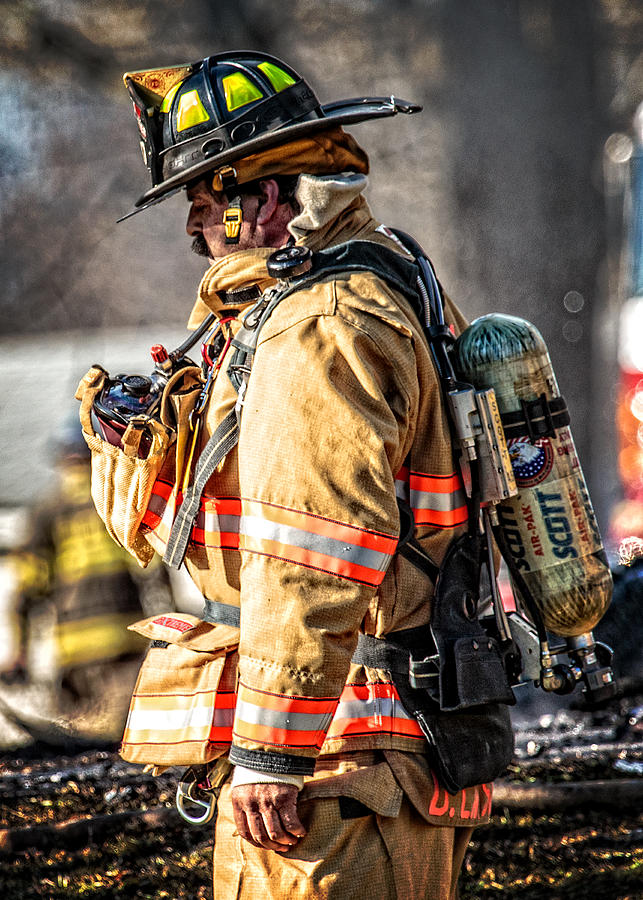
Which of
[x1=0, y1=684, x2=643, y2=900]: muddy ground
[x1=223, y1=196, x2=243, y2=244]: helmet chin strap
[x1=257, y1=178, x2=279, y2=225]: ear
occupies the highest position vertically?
[x1=257, y1=178, x2=279, y2=225]: ear

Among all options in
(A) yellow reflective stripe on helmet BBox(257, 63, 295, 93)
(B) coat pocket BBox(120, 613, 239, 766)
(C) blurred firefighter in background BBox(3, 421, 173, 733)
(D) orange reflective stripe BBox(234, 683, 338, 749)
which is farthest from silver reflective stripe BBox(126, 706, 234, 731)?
(C) blurred firefighter in background BBox(3, 421, 173, 733)

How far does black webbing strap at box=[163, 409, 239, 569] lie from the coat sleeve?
185 mm

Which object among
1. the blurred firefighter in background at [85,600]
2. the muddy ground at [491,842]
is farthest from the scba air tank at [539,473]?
the blurred firefighter in background at [85,600]

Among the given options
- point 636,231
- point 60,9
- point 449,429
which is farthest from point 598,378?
point 449,429

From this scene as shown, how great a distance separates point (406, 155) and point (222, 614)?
6460 millimetres

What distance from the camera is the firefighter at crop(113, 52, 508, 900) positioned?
1.95 metres

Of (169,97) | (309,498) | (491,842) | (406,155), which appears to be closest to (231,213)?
(169,97)

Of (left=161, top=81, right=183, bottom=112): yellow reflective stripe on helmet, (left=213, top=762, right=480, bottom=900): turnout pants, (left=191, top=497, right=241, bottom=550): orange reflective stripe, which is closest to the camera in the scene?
(left=213, top=762, right=480, bottom=900): turnout pants

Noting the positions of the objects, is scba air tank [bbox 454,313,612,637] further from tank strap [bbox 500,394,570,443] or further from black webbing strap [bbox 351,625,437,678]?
black webbing strap [bbox 351,625,437,678]

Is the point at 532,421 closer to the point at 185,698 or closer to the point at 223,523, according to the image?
the point at 223,523

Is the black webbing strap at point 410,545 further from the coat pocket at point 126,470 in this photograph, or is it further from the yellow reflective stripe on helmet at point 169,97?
the yellow reflective stripe on helmet at point 169,97

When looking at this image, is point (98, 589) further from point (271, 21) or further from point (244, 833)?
point (271, 21)

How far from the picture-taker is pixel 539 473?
2305mm

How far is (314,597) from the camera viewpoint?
6.36ft
